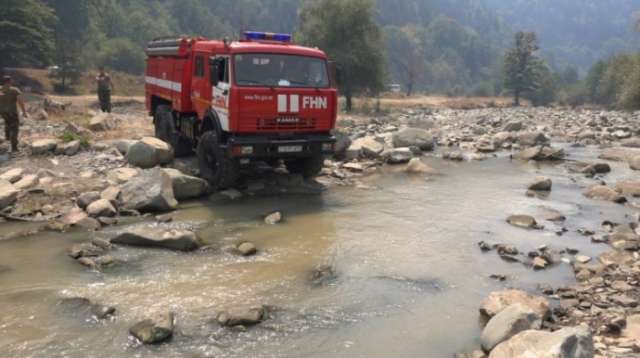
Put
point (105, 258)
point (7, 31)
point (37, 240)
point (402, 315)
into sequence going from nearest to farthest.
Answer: point (402, 315) < point (105, 258) < point (37, 240) < point (7, 31)

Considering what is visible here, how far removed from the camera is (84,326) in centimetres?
668

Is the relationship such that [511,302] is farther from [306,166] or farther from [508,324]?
[306,166]

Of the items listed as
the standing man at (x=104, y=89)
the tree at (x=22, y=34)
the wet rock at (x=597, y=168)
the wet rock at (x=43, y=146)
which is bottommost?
the wet rock at (x=597, y=168)

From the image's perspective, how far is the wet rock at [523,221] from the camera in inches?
448

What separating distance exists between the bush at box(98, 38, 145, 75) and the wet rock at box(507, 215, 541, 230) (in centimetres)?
6352

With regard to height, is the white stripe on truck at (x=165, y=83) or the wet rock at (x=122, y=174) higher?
the white stripe on truck at (x=165, y=83)

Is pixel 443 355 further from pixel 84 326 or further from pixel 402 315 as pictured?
pixel 84 326

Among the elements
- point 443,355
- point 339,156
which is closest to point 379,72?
point 339,156

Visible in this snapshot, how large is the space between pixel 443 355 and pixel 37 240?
7.18 m

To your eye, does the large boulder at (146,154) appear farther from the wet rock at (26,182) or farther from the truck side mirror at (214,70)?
the truck side mirror at (214,70)

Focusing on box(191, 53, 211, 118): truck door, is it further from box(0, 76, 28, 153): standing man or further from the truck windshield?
box(0, 76, 28, 153): standing man

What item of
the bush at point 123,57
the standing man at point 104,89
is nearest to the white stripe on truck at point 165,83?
the standing man at point 104,89

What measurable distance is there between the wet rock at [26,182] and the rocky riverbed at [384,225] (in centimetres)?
3

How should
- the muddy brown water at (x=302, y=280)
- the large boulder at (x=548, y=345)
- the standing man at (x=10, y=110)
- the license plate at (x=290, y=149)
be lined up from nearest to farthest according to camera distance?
the large boulder at (x=548, y=345), the muddy brown water at (x=302, y=280), the license plate at (x=290, y=149), the standing man at (x=10, y=110)
